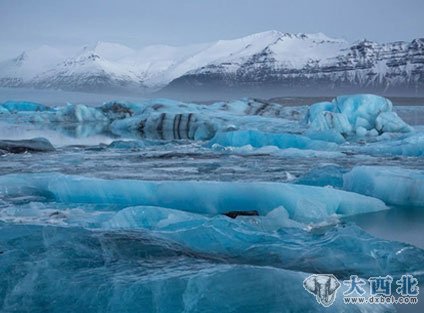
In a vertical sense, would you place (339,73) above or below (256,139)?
below

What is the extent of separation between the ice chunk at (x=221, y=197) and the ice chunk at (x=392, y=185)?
0.41 metres

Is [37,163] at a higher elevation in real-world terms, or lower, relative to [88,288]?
lower

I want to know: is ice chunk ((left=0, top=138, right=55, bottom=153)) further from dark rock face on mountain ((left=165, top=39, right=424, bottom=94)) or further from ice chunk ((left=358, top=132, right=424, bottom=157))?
dark rock face on mountain ((left=165, top=39, right=424, bottom=94))

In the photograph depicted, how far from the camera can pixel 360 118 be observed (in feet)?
58.1

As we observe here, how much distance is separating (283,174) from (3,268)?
541cm

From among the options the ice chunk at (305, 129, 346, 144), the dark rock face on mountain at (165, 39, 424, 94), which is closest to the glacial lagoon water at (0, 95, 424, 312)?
the ice chunk at (305, 129, 346, 144)

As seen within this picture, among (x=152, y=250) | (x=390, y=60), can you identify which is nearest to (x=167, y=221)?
(x=152, y=250)

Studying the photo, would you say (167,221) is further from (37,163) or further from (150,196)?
(37,163)

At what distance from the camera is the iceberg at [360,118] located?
16750 millimetres

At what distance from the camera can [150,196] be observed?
5.97 meters
